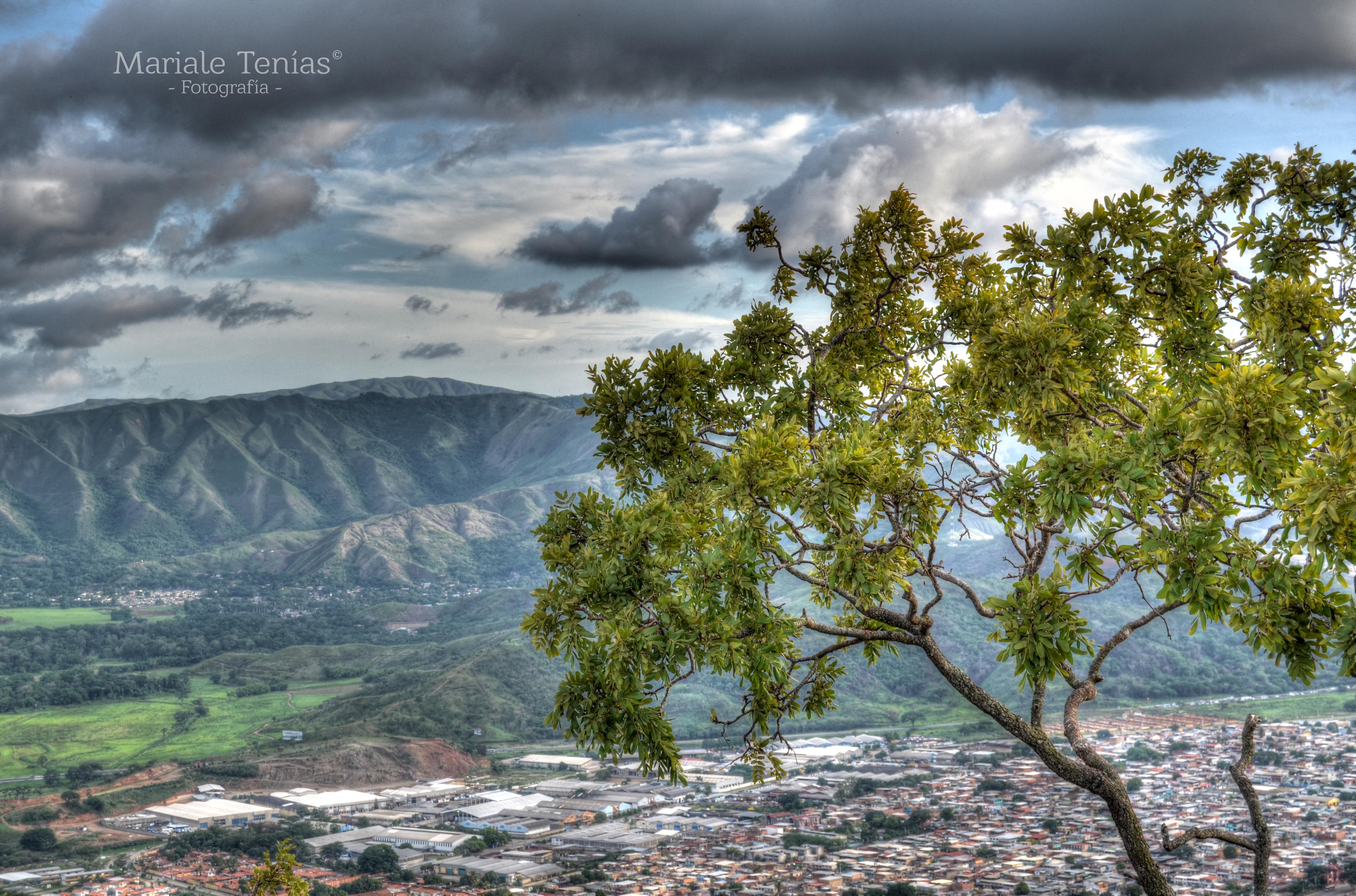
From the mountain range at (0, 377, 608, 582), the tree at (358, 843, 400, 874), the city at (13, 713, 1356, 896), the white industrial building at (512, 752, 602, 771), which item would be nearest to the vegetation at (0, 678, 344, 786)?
the city at (13, 713, 1356, 896)

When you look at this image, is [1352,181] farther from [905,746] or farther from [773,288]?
[905,746]

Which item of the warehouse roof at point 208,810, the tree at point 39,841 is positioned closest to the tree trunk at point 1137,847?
the warehouse roof at point 208,810

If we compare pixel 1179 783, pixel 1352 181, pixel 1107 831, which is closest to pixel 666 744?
pixel 1352 181

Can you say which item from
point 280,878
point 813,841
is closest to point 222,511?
point 813,841

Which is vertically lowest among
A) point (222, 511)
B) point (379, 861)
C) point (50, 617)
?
point (379, 861)

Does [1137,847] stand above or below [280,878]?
above

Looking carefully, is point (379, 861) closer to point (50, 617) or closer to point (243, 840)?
point (243, 840)

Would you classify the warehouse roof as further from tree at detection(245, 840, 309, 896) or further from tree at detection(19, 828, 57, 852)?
tree at detection(245, 840, 309, 896)

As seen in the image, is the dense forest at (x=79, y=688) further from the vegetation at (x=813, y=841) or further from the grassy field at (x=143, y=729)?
the vegetation at (x=813, y=841)
